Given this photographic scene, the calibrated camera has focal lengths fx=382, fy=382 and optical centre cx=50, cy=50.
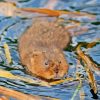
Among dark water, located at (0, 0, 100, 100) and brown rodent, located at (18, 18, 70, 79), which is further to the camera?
brown rodent, located at (18, 18, 70, 79)

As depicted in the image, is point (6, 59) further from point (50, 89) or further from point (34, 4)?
point (34, 4)

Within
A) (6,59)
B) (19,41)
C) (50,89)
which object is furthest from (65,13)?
(50,89)

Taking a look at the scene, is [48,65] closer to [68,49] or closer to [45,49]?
[45,49]

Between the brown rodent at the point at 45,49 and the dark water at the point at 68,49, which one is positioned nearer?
the dark water at the point at 68,49
